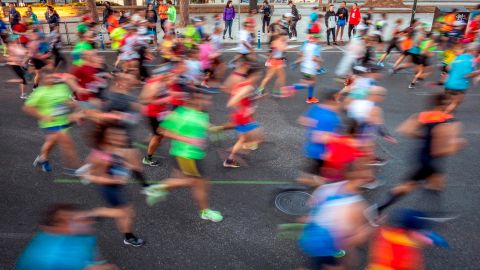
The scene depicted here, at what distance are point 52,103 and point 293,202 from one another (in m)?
3.92

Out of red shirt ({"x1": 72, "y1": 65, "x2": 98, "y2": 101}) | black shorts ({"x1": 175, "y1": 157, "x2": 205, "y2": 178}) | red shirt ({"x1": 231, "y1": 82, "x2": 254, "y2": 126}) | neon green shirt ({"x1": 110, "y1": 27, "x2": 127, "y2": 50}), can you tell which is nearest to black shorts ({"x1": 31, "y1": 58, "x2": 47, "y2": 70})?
neon green shirt ({"x1": 110, "y1": 27, "x2": 127, "y2": 50})

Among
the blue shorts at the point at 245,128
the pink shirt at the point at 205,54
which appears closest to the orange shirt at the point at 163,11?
the pink shirt at the point at 205,54

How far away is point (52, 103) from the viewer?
5.80m

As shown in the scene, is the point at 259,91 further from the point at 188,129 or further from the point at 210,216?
the point at 188,129

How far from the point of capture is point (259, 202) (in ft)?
18.7

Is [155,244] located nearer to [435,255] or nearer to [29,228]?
[29,228]

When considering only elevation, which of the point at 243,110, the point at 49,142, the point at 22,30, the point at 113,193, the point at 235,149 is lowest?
the point at 235,149

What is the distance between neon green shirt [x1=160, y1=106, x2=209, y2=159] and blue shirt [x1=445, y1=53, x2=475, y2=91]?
234 inches

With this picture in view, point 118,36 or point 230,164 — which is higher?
point 118,36

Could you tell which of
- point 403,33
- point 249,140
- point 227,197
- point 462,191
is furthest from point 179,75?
point 403,33

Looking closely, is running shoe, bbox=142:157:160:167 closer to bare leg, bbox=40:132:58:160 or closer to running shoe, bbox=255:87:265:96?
bare leg, bbox=40:132:58:160

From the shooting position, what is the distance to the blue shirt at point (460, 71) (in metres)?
7.82

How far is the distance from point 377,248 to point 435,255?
69.8 inches

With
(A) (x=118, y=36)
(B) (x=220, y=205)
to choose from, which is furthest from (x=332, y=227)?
(A) (x=118, y=36)
